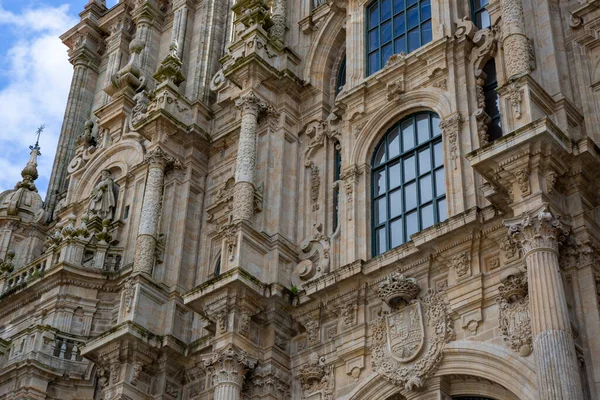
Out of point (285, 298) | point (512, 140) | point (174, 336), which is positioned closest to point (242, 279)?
point (285, 298)

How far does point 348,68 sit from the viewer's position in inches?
855

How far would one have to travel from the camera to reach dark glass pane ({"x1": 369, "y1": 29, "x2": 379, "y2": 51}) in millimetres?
21750

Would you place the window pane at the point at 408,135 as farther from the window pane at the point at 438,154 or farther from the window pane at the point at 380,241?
the window pane at the point at 380,241

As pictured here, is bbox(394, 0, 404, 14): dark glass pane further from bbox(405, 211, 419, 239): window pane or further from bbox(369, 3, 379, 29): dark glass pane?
bbox(405, 211, 419, 239): window pane

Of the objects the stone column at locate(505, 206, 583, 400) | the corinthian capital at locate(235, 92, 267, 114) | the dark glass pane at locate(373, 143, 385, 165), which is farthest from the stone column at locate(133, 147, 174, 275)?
the stone column at locate(505, 206, 583, 400)

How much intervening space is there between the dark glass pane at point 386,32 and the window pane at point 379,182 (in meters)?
3.23

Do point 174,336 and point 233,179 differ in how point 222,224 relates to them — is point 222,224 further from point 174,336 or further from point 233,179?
point 174,336

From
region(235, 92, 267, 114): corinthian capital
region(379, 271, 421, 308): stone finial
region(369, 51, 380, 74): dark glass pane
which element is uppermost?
region(369, 51, 380, 74): dark glass pane

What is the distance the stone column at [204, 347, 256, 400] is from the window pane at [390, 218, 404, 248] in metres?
3.35

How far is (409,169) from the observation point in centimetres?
1945

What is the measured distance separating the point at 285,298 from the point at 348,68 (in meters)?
5.56

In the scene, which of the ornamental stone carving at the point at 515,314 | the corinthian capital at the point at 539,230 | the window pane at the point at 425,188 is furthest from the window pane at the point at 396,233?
the corinthian capital at the point at 539,230

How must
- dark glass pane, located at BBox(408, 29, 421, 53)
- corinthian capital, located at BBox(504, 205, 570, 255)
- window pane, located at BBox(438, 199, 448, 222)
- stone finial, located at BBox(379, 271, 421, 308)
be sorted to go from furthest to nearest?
dark glass pane, located at BBox(408, 29, 421, 53)
window pane, located at BBox(438, 199, 448, 222)
stone finial, located at BBox(379, 271, 421, 308)
corinthian capital, located at BBox(504, 205, 570, 255)

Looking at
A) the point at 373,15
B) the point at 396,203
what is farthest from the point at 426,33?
the point at 396,203
